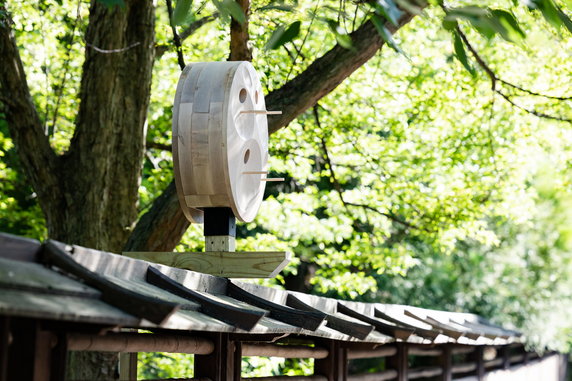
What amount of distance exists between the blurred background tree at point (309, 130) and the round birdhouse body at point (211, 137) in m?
2.91

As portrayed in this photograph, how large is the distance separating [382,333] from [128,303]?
3.31 meters

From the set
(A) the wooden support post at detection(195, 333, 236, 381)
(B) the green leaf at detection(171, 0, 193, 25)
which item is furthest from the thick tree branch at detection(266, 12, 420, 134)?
(B) the green leaf at detection(171, 0, 193, 25)

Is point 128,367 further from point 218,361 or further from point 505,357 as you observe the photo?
point 505,357

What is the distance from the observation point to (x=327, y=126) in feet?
35.2

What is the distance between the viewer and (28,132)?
7.46m

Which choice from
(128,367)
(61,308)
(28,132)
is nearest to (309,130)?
(28,132)

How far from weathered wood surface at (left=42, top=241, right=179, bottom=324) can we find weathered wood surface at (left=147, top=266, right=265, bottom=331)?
0.63m

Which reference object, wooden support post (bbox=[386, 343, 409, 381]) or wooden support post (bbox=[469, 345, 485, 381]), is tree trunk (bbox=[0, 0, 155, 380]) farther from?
wooden support post (bbox=[469, 345, 485, 381])

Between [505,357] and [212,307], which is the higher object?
[212,307]

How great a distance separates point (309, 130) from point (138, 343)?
7.92m

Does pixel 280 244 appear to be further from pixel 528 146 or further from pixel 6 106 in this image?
pixel 6 106

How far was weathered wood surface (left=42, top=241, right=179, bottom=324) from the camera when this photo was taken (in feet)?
7.03

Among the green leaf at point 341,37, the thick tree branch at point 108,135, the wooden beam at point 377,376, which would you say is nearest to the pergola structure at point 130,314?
the green leaf at point 341,37

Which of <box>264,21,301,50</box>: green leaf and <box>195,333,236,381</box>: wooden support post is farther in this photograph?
<box>195,333,236,381</box>: wooden support post
